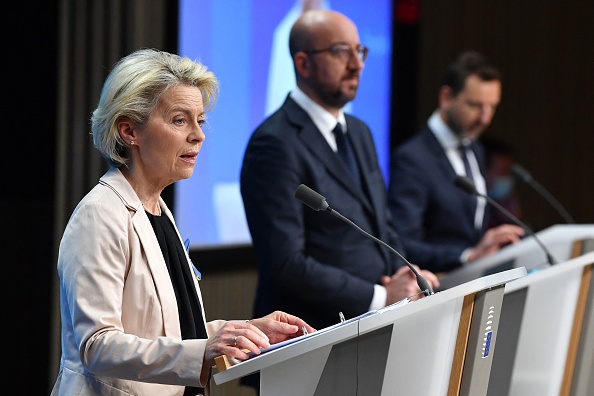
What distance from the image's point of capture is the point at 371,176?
3.34m

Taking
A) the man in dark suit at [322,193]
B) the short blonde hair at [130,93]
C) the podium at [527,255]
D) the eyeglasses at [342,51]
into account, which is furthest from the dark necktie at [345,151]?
the short blonde hair at [130,93]

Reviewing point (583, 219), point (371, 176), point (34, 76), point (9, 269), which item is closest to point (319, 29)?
point (371, 176)

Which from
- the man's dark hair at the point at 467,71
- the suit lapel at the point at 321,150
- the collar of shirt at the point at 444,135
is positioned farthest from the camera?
the man's dark hair at the point at 467,71

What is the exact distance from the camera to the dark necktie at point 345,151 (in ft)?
10.7

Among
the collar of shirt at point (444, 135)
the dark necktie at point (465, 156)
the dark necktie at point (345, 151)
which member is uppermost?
the dark necktie at point (345, 151)

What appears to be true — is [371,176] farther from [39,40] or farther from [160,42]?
[39,40]

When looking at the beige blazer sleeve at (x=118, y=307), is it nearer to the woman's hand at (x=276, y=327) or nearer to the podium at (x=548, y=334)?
the woman's hand at (x=276, y=327)

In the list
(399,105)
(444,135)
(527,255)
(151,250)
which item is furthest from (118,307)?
(399,105)

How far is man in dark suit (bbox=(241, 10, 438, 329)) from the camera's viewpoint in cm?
298

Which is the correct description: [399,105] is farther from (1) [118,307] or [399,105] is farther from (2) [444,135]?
(1) [118,307]

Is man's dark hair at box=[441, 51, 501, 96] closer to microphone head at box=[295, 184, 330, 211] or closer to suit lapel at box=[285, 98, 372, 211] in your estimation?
suit lapel at box=[285, 98, 372, 211]

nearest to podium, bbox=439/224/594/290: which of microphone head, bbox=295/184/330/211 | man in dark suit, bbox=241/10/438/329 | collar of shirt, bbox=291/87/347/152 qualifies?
man in dark suit, bbox=241/10/438/329

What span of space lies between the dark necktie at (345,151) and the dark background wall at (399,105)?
36.4 inches

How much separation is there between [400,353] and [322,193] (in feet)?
3.37
